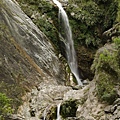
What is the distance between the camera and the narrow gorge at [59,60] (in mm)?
11859

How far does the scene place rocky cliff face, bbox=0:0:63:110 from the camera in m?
15.0

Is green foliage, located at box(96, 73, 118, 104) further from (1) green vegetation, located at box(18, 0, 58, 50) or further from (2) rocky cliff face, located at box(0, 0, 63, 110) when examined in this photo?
(1) green vegetation, located at box(18, 0, 58, 50)

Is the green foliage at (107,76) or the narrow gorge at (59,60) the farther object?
the narrow gorge at (59,60)

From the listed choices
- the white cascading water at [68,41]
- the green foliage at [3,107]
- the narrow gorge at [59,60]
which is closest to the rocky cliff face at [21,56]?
the narrow gorge at [59,60]

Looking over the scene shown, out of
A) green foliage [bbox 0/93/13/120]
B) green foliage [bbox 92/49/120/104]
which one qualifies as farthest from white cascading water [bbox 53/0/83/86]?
green foliage [bbox 0/93/13/120]

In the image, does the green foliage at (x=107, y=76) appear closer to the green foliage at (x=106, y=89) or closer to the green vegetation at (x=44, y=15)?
the green foliage at (x=106, y=89)

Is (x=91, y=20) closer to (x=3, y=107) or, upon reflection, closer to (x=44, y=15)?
(x=44, y=15)

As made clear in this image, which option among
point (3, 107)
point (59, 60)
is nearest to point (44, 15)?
point (59, 60)

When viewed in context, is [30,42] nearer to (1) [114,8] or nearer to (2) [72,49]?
(2) [72,49]

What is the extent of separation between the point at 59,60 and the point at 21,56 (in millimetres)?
5210

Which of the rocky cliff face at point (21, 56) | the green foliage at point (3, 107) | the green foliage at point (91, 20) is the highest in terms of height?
the green foliage at point (91, 20)

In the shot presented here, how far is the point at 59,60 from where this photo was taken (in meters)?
22.0

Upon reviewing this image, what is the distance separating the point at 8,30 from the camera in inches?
699

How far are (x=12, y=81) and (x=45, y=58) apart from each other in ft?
17.3
